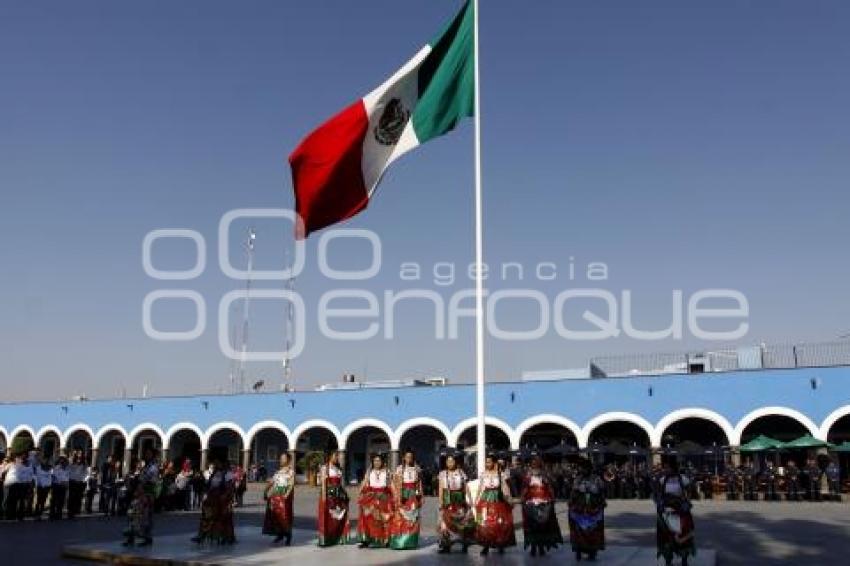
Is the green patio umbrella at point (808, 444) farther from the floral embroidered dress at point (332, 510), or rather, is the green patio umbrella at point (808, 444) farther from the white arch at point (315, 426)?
the white arch at point (315, 426)

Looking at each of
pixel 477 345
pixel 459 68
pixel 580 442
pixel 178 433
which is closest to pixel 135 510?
pixel 477 345

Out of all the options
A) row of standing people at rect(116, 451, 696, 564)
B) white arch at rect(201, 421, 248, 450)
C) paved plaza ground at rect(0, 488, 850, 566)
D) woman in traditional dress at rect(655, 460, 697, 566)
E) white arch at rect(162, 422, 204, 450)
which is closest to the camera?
woman in traditional dress at rect(655, 460, 697, 566)

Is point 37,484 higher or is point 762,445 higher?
point 762,445

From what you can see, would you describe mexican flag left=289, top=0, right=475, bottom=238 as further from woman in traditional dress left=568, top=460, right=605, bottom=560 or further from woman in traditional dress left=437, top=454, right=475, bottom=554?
woman in traditional dress left=568, top=460, right=605, bottom=560

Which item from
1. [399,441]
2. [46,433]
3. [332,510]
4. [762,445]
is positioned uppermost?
[46,433]

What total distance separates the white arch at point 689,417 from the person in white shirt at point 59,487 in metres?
21.7

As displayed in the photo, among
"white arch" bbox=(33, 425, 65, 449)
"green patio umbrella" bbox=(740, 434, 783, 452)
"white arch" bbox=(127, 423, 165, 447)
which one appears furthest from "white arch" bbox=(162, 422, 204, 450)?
"green patio umbrella" bbox=(740, 434, 783, 452)

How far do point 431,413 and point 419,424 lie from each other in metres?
0.82

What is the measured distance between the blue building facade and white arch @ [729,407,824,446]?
37mm

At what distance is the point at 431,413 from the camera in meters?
37.0

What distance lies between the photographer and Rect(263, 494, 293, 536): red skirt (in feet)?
44.2

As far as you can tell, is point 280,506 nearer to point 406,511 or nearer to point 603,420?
point 406,511

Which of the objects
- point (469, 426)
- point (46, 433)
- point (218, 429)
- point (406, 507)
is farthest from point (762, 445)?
point (46, 433)

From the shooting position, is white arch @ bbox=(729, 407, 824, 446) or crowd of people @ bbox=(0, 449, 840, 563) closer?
crowd of people @ bbox=(0, 449, 840, 563)
